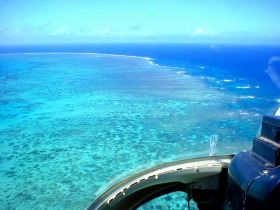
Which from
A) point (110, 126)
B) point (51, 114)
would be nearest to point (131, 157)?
point (110, 126)

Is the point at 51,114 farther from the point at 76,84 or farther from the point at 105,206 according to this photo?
the point at 105,206

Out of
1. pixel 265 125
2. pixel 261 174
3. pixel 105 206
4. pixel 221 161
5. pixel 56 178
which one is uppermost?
pixel 265 125

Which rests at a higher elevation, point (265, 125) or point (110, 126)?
point (265, 125)

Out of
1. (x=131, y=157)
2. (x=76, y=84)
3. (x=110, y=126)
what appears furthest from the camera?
(x=76, y=84)

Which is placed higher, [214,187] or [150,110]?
[214,187]

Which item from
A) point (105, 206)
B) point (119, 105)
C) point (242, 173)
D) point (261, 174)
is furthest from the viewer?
point (119, 105)

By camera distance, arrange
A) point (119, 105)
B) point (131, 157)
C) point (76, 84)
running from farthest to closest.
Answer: point (76, 84) < point (119, 105) < point (131, 157)

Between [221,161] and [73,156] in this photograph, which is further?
[73,156]

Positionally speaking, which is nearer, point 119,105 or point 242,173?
point 242,173

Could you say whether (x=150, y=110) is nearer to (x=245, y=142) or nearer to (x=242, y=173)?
(x=245, y=142)

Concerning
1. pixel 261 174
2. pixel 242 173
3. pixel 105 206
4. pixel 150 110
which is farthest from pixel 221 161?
pixel 150 110
